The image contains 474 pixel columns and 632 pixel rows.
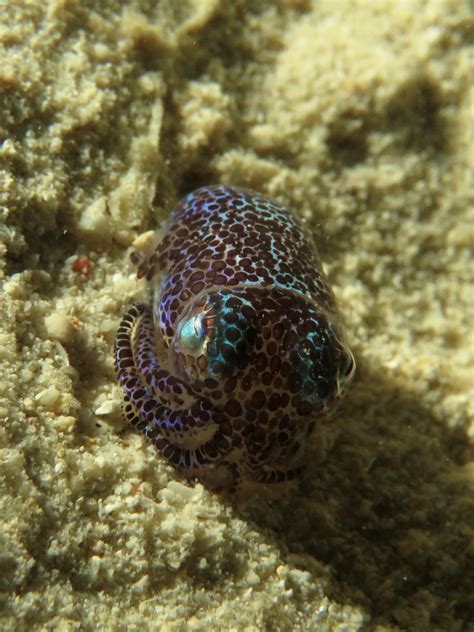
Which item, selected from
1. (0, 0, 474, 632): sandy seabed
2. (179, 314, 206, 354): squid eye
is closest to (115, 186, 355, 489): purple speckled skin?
(179, 314, 206, 354): squid eye

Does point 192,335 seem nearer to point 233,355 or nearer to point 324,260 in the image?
point 233,355

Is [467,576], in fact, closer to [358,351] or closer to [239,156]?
[358,351]

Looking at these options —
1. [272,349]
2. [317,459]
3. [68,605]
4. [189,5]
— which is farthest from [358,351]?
[189,5]

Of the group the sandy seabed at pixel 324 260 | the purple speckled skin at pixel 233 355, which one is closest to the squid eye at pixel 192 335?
the purple speckled skin at pixel 233 355

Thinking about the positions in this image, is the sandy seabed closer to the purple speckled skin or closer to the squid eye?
the purple speckled skin

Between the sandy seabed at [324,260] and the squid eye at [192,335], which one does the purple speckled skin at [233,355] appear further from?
the sandy seabed at [324,260]

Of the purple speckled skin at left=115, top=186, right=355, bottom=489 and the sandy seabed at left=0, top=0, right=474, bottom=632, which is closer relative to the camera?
the sandy seabed at left=0, top=0, right=474, bottom=632
